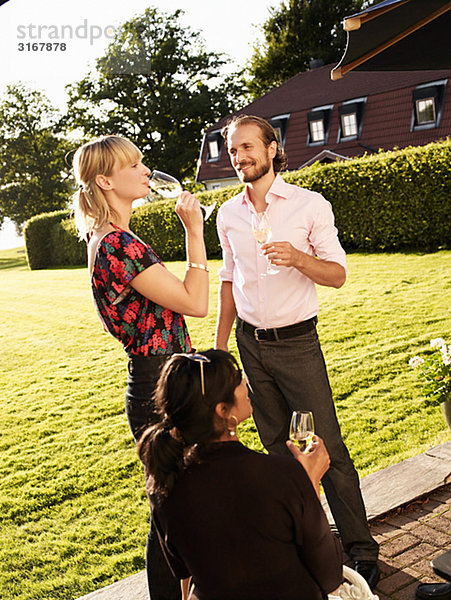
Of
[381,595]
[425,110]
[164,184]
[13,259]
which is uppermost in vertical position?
[425,110]

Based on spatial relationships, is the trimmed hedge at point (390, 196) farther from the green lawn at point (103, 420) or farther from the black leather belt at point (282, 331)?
the black leather belt at point (282, 331)

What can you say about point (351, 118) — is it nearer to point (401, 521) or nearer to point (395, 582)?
point (401, 521)

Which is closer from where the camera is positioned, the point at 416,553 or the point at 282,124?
the point at 416,553

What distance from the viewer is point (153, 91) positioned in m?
41.5

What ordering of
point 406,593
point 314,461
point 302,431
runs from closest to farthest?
point 314,461 < point 302,431 < point 406,593

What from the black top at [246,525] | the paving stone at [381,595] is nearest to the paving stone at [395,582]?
the paving stone at [381,595]

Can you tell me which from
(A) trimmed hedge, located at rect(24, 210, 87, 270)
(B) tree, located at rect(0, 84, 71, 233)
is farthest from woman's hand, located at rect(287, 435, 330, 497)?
(B) tree, located at rect(0, 84, 71, 233)

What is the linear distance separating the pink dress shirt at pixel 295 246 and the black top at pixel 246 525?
1.32m

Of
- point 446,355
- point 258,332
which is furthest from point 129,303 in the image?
point 446,355

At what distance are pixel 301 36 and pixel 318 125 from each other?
12.3 m

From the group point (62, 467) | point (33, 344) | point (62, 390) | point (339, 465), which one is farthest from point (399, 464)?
point (33, 344)

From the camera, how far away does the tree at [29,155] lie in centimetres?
4644

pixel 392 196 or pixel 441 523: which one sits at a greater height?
pixel 392 196

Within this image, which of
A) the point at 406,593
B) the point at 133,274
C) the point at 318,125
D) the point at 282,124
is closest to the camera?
the point at 133,274
